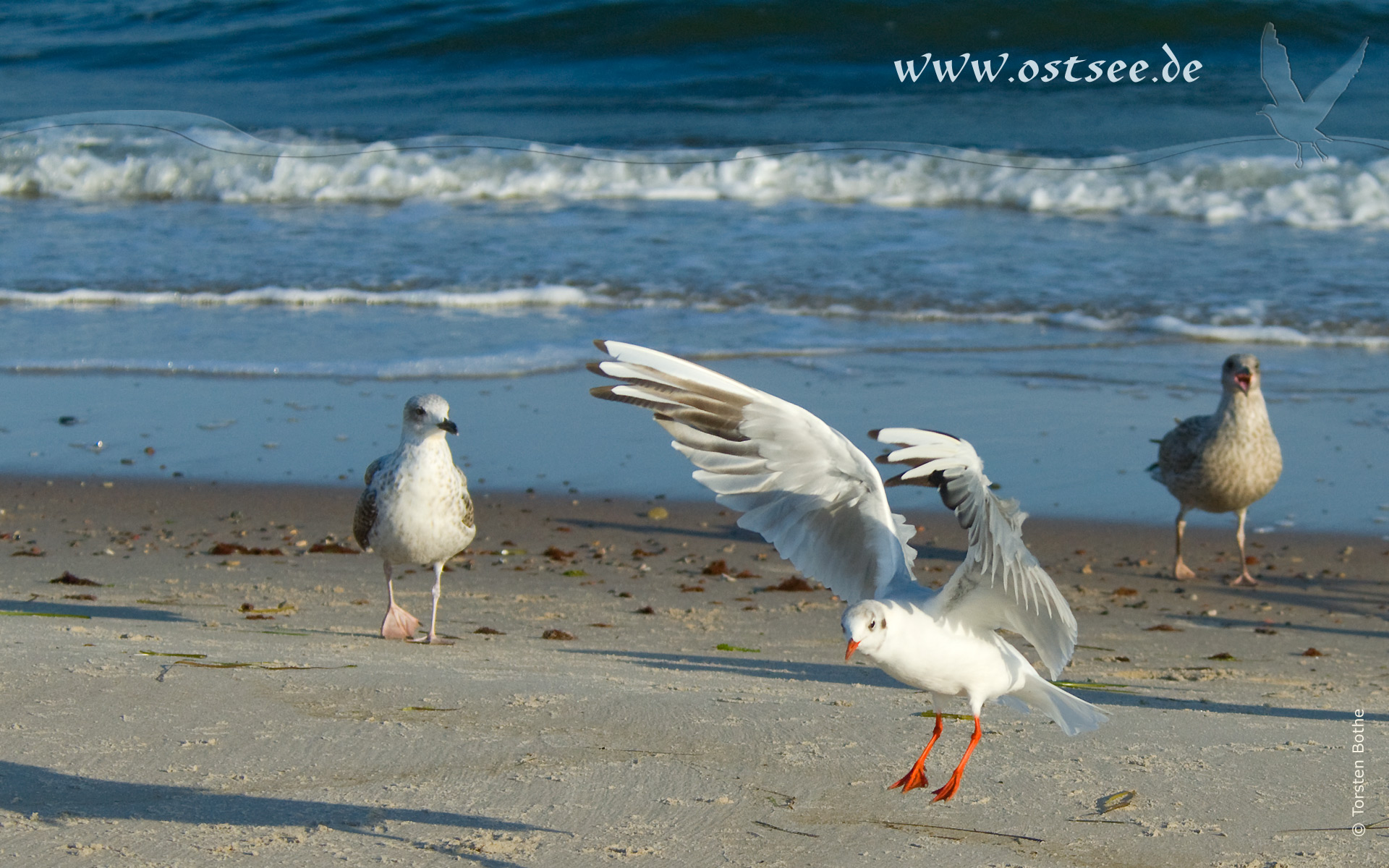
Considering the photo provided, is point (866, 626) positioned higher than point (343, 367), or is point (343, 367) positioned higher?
point (866, 626)

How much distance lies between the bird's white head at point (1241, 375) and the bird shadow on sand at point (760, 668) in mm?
2898

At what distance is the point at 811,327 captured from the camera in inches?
396

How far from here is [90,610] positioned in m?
5.20

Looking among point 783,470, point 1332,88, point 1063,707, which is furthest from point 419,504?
point 1332,88

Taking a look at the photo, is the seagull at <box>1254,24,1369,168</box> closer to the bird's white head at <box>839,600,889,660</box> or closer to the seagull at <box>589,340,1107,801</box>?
the seagull at <box>589,340,1107,801</box>

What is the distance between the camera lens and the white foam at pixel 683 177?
547 inches

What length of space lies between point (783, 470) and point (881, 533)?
0.99 feet

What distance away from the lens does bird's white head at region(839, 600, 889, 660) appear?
313cm

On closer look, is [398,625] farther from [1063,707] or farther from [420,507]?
[1063,707]

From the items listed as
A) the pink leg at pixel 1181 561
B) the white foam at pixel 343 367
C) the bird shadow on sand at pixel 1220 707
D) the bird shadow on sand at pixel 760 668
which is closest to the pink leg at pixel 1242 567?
the pink leg at pixel 1181 561

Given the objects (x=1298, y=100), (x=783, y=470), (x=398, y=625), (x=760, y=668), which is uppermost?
(x=1298, y=100)

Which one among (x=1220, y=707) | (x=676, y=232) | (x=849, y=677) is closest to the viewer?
(x=1220, y=707)

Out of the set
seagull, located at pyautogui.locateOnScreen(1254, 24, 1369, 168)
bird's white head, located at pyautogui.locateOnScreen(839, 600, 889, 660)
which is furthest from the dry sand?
seagull, located at pyautogui.locateOnScreen(1254, 24, 1369, 168)

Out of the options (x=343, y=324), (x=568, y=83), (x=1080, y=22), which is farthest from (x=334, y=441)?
(x=1080, y=22)
